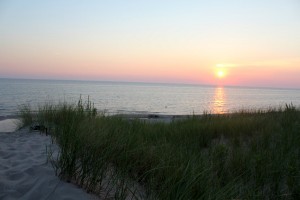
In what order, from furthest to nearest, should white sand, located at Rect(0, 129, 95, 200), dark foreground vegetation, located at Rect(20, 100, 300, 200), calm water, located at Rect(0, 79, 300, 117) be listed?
calm water, located at Rect(0, 79, 300, 117) → white sand, located at Rect(0, 129, 95, 200) → dark foreground vegetation, located at Rect(20, 100, 300, 200)

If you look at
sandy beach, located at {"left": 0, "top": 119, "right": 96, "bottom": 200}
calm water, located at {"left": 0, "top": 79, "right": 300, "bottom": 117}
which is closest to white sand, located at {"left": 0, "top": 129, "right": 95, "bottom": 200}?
sandy beach, located at {"left": 0, "top": 119, "right": 96, "bottom": 200}

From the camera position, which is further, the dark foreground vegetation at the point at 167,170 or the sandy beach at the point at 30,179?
the sandy beach at the point at 30,179

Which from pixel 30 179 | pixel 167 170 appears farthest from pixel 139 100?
pixel 167 170

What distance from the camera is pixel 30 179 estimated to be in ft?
11.0

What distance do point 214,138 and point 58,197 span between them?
16.3 ft

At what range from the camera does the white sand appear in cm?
286

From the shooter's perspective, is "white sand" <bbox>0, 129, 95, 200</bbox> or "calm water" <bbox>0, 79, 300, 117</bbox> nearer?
"white sand" <bbox>0, 129, 95, 200</bbox>

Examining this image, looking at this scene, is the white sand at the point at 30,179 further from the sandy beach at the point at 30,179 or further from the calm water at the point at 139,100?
the calm water at the point at 139,100

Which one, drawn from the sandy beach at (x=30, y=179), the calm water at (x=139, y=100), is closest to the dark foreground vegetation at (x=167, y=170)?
the sandy beach at (x=30, y=179)

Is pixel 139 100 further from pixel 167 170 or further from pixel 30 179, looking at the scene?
pixel 167 170

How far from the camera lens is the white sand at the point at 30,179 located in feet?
9.39

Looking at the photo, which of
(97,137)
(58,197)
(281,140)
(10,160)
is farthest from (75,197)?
(281,140)

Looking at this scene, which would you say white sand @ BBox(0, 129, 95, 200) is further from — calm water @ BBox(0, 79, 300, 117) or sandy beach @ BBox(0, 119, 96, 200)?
calm water @ BBox(0, 79, 300, 117)

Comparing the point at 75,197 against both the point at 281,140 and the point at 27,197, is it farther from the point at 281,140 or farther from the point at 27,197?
the point at 281,140
